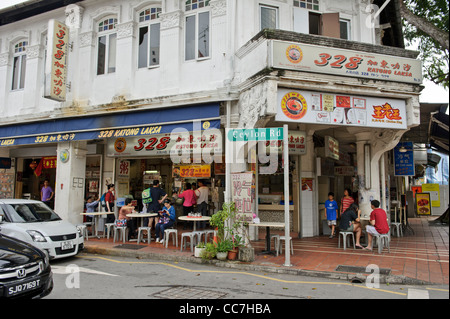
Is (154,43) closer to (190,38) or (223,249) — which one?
(190,38)

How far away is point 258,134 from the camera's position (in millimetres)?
Result: 8188

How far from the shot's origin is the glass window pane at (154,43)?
11461mm

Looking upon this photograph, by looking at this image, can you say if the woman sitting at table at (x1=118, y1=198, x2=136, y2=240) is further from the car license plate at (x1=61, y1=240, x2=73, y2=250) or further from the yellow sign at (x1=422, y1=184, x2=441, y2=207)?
the yellow sign at (x1=422, y1=184, x2=441, y2=207)

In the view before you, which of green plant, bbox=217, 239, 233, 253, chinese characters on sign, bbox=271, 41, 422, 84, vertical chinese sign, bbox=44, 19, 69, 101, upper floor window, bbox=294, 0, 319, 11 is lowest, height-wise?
green plant, bbox=217, 239, 233, 253

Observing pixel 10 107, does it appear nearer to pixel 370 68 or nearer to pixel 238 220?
Result: pixel 238 220

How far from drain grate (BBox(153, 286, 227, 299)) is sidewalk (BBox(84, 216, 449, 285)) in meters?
2.13

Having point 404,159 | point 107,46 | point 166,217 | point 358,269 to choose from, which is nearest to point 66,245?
point 166,217

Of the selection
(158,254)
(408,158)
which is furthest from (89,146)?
(408,158)

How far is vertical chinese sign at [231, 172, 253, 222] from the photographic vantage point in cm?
840

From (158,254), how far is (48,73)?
7.39 metres

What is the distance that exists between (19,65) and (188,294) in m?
13.2

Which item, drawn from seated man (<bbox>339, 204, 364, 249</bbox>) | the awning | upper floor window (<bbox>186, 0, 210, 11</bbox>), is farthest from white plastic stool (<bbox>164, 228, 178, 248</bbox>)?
the awning
